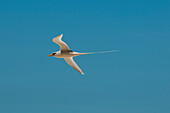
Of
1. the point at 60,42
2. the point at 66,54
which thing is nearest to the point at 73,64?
the point at 66,54

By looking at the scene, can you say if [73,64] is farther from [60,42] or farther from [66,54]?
[60,42]

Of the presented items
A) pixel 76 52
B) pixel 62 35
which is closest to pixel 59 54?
pixel 76 52

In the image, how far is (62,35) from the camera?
6147cm

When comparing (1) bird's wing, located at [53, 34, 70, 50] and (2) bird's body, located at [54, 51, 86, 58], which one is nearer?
(1) bird's wing, located at [53, 34, 70, 50]

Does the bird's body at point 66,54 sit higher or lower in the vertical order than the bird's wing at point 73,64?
lower

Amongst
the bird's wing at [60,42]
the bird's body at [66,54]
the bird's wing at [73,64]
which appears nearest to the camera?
the bird's wing at [60,42]

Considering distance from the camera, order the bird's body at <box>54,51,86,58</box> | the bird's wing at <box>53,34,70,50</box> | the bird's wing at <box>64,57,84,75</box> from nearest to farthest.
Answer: the bird's wing at <box>53,34,70,50</box> → the bird's body at <box>54,51,86,58</box> → the bird's wing at <box>64,57,84,75</box>

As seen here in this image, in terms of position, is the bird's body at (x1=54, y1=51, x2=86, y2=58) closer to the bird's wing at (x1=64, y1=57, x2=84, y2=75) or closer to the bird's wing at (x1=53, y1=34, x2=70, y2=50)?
the bird's wing at (x1=53, y1=34, x2=70, y2=50)

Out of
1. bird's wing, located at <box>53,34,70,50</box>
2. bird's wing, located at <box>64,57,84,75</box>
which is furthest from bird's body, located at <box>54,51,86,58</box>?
bird's wing, located at <box>64,57,84,75</box>

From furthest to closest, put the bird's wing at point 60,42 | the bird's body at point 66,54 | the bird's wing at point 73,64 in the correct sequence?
the bird's wing at point 73,64 < the bird's body at point 66,54 < the bird's wing at point 60,42

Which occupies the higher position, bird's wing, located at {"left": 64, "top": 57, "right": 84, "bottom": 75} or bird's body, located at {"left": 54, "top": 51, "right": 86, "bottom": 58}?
bird's wing, located at {"left": 64, "top": 57, "right": 84, "bottom": 75}

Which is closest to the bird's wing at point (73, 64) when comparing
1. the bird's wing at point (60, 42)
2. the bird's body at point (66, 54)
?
the bird's body at point (66, 54)

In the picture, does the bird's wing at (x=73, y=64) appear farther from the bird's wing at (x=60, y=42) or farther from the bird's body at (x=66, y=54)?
the bird's wing at (x=60, y=42)

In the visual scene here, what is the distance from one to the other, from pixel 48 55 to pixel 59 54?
322cm
